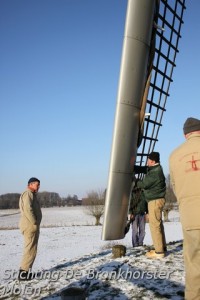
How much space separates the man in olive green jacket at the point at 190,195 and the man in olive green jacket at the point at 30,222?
3.45m

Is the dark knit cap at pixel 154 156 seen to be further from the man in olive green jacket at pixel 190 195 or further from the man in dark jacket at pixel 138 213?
the man in olive green jacket at pixel 190 195

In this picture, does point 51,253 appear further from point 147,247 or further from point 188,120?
point 188,120

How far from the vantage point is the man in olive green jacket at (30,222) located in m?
5.63

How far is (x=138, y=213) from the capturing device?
6855 mm

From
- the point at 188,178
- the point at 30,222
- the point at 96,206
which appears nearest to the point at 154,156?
the point at 30,222

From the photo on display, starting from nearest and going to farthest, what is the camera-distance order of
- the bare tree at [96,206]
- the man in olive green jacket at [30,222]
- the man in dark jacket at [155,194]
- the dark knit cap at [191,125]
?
the dark knit cap at [191,125]
the man in dark jacket at [155,194]
the man in olive green jacket at [30,222]
the bare tree at [96,206]

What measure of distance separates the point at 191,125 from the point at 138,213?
13.7 feet

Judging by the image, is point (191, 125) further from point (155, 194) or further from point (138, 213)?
point (138, 213)

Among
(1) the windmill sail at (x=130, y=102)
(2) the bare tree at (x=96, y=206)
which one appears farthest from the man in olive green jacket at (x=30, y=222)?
(2) the bare tree at (x=96, y=206)

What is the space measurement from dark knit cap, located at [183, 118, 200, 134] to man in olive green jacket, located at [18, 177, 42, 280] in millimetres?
3668

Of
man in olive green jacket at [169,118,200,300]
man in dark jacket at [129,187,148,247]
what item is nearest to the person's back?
man in olive green jacket at [169,118,200,300]

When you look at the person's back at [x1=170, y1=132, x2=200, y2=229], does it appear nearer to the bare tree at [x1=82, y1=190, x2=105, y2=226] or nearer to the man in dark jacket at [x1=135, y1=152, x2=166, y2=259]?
the man in dark jacket at [x1=135, y1=152, x2=166, y2=259]

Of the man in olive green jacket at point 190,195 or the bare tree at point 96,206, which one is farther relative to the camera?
the bare tree at point 96,206

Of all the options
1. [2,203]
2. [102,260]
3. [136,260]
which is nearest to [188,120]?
[136,260]
